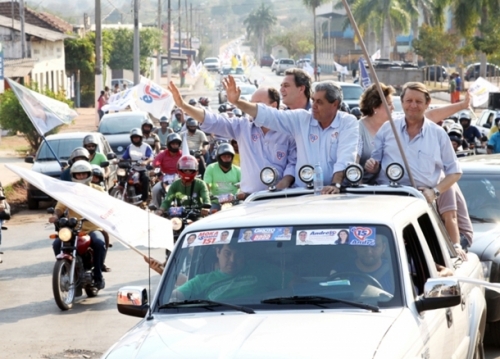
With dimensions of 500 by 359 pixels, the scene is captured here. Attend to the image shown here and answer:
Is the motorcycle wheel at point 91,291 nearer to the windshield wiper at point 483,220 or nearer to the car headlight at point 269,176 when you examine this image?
the windshield wiper at point 483,220

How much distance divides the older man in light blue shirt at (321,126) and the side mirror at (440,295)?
245 centimetres

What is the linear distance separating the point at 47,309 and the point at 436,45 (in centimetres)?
6254

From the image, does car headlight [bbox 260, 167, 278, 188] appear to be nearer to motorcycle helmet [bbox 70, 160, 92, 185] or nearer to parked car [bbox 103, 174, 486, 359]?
parked car [bbox 103, 174, 486, 359]

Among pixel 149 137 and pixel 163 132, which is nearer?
pixel 149 137

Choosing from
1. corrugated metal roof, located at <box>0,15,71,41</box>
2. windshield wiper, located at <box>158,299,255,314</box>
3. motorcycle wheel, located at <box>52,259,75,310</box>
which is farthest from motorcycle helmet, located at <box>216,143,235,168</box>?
corrugated metal roof, located at <box>0,15,71,41</box>

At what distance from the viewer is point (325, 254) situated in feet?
19.6

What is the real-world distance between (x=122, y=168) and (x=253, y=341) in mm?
15683

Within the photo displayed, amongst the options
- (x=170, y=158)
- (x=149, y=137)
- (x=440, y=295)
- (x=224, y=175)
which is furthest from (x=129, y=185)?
(x=440, y=295)

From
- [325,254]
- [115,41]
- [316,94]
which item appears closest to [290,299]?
[325,254]

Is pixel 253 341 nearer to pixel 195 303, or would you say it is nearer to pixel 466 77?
pixel 195 303

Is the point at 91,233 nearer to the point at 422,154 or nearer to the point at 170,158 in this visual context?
the point at 170,158

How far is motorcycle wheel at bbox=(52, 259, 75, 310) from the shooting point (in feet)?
38.6

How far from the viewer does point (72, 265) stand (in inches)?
484

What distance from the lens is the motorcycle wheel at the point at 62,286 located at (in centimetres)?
1177
